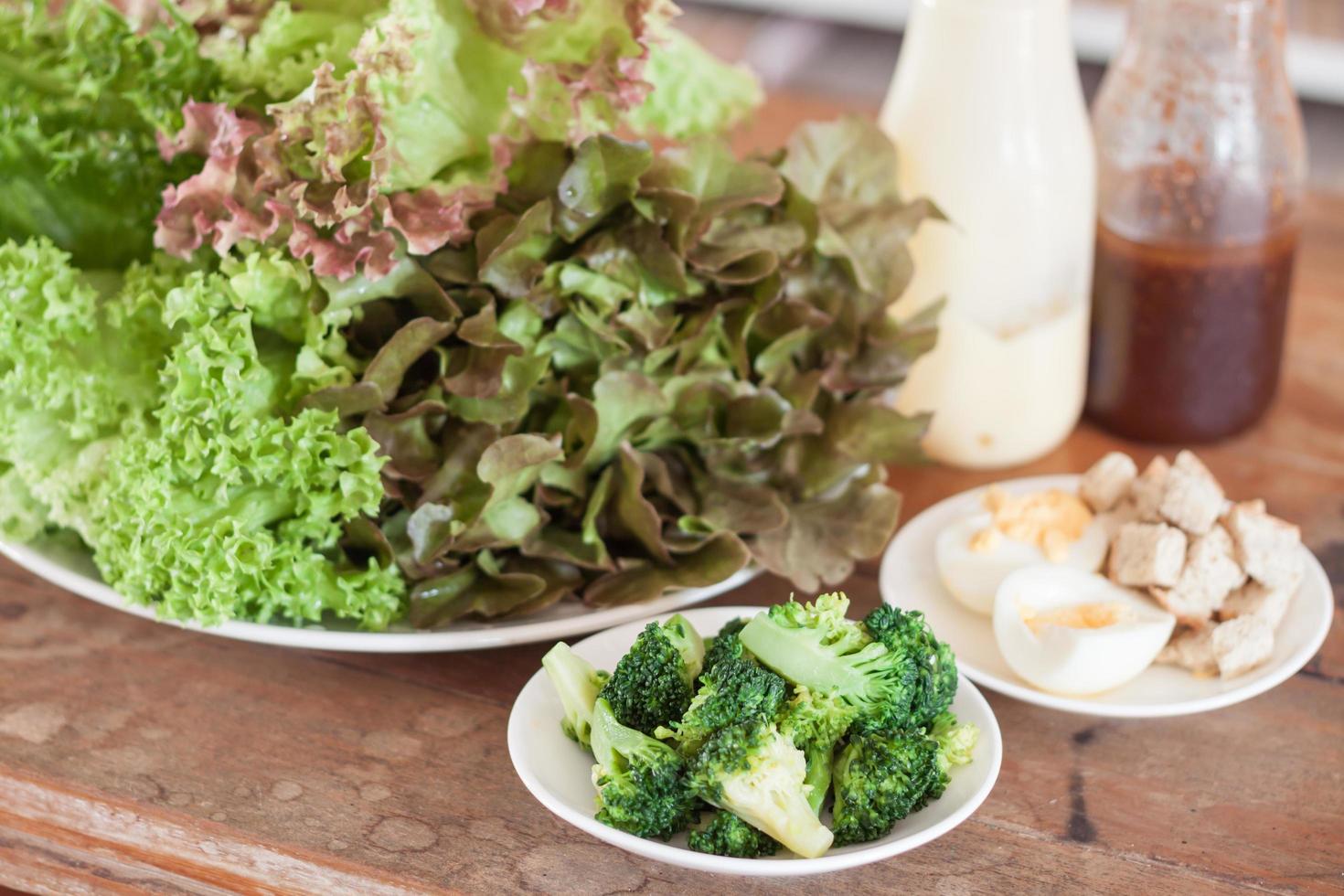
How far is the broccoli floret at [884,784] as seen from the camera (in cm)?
87

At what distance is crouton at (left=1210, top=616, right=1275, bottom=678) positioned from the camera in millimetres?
1060

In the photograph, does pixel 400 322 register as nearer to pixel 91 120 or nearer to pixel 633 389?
pixel 633 389

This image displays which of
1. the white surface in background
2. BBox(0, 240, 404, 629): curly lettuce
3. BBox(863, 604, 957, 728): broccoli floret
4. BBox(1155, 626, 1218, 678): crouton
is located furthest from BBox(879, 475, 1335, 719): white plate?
the white surface in background

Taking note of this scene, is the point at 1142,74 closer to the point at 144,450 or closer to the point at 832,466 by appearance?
the point at 832,466

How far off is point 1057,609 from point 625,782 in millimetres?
416

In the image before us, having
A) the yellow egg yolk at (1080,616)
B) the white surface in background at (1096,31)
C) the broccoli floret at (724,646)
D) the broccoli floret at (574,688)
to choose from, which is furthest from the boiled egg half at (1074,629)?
the white surface in background at (1096,31)

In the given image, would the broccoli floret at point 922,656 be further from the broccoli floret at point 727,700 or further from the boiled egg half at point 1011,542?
the boiled egg half at point 1011,542

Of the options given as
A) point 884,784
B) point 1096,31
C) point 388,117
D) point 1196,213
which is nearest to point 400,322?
point 388,117

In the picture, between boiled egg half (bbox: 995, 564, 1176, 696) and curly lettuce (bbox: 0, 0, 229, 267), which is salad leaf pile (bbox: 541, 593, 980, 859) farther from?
curly lettuce (bbox: 0, 0, 229, 267)

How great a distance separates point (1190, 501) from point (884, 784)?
447 mm

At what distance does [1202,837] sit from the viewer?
0.98 metres

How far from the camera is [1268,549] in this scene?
1.12 meters

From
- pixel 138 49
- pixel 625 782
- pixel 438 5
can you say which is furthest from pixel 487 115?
pixel 625 782

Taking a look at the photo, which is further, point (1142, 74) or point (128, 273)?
point (1142, 74)
